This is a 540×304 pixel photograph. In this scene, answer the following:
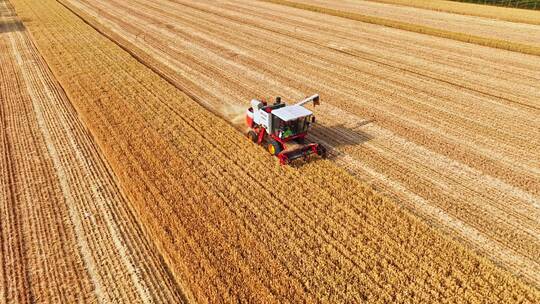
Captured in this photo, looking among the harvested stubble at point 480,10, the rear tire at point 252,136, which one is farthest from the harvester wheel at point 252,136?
Answer: the harvested stubble at point 480,10

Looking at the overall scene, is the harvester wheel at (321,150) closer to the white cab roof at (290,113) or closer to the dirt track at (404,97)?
the dirt track at (404,97)

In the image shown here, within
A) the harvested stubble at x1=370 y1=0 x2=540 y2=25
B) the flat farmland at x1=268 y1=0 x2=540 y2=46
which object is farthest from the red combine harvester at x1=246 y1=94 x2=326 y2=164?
the harvested stubble at x1=370 y1=0 x2=540 y2=25

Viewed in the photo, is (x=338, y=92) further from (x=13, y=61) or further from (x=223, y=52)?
(x=13, y=61)

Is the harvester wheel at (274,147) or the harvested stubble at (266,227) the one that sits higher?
the harvester wheel at (274,147)

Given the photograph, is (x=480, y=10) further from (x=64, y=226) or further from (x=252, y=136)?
(x=64, y=226)

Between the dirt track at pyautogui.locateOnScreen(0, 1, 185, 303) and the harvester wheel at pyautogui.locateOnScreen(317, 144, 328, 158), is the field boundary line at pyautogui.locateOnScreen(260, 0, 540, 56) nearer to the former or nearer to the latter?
the harvester wheel at pyautogui.locateOnScreen(317, 144, 328, 158)

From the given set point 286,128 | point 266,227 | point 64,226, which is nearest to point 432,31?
point 286,128

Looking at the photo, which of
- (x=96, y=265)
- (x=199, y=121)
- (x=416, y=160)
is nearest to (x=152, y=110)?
(x=199, y=121)
